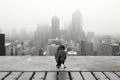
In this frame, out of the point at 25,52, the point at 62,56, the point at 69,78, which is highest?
the point at 62,56

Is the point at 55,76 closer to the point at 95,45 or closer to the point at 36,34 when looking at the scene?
the point at 95,45

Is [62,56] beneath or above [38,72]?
above

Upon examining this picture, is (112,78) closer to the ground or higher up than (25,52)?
higher up

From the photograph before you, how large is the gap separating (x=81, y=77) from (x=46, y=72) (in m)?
1.43

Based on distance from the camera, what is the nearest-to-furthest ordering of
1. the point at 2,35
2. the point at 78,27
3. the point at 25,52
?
the point at 2,35, the point at 25,52, the point at 78,27

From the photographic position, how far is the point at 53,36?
8381cm

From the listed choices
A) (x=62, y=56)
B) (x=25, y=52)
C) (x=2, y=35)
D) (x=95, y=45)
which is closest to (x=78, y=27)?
(x=95, y=45)

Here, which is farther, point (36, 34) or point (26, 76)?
point (36, 34)

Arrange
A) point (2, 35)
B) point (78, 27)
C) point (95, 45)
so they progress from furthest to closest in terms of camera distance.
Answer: point (78, 27)
point (95, 45)
point (2, 35)

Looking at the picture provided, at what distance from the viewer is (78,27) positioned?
346 feet

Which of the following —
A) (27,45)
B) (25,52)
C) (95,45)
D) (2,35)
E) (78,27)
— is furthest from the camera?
(78,27)

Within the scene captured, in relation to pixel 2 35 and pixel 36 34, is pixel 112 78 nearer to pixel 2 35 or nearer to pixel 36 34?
pixel 2 35

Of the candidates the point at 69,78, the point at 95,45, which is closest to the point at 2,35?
the point at 69,78

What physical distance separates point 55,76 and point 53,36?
78394 millimetres
